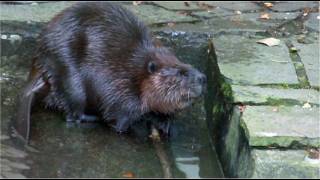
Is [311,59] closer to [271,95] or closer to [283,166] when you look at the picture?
[271,95]

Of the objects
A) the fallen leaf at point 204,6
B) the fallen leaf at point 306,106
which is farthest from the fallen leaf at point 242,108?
the fallen leaf at point 204,6

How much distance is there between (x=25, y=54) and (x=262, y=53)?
1.51 m

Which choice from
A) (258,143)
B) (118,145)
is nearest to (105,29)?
(118,145)

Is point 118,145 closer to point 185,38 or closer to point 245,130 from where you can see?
point 245,130

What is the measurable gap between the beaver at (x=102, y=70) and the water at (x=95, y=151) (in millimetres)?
113

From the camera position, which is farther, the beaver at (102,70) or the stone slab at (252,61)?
the stone slab at (252,61)

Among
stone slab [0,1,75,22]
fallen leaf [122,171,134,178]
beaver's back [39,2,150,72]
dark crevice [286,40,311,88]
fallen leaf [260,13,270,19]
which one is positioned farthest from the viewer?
fallen leaf [260,13,270,19]

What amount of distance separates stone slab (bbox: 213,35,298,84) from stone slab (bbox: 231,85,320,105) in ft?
0.35

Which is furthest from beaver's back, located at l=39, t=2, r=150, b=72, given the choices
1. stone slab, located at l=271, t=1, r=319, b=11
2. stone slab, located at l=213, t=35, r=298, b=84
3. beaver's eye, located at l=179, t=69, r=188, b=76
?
stone slab, located at l=271, t=1, r=319, b=11

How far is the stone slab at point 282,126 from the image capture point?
341 cm

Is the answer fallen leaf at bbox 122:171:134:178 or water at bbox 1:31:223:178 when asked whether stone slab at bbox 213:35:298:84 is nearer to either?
water at bbox 1:31:223:178

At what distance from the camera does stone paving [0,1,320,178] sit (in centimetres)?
337

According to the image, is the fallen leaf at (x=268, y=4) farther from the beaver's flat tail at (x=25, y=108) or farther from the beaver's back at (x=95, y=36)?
the beaver's flat tail at (x=25, y=108)

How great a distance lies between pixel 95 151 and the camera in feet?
12.3
